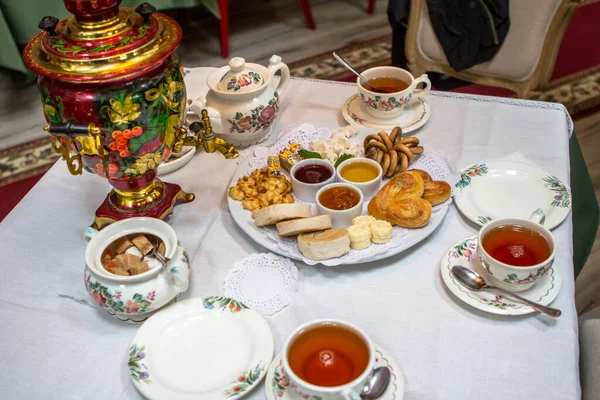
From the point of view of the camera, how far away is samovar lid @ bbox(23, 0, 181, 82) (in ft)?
2.71

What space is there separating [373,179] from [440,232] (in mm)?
166

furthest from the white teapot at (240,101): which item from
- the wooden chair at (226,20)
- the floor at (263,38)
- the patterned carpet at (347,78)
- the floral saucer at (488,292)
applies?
the wooden chair at (226,20)

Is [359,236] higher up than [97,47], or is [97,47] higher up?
[97,47]

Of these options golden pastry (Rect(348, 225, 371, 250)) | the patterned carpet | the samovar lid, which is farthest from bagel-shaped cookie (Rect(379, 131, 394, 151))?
the patterned carpet

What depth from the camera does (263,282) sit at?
3.07ft

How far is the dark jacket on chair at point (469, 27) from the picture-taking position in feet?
6.22

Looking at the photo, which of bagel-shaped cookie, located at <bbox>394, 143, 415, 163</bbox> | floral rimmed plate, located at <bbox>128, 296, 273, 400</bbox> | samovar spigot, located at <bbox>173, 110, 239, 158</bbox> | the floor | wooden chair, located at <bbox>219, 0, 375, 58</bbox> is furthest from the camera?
wooden chair, located at <bbox>219, 0, 375, 58</bbox>

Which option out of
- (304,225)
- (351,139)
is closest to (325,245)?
(304,225)

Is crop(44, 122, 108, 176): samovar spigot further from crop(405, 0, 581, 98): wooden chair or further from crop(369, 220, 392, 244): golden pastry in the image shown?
crop(405, 0, 581, 98): wooden chair

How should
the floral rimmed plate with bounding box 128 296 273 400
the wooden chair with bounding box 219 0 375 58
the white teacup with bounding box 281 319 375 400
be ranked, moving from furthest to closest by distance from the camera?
the wooden chair with bounding box 219 0 375 58, the floral rimmed plate with bounding box 128 296 273 400, the white teacup with bounding box 281 319 375 400

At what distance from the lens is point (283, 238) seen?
0.98 meters

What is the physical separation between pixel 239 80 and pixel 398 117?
15.8 inches

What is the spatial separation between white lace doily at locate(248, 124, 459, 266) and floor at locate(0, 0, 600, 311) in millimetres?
1599

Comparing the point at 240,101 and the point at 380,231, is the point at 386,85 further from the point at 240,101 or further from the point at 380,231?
the point at 380,231
